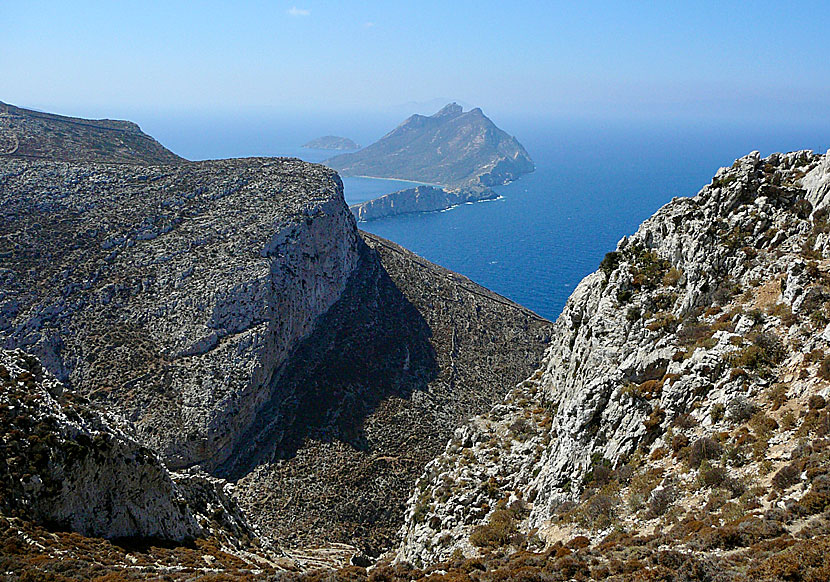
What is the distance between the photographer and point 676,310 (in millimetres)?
21734

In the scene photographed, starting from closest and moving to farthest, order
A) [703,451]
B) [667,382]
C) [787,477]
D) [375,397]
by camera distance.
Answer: [787,477]
[703,451]
[667,382]
[375,397]

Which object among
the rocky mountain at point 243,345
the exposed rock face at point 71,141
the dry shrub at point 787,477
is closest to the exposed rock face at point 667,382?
the dry shrub at point 787,477

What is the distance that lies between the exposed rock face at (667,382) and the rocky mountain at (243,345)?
1080 cm

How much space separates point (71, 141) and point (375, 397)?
57.8 meters

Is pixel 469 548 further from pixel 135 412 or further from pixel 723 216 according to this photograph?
pixel 135 412

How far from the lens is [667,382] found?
1797 cm

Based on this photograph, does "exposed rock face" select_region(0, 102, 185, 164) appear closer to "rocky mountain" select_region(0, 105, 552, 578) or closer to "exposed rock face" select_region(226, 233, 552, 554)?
"rocky mountain" select_region(0, 105, 552, 578)

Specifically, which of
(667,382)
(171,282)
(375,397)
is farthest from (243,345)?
(667,382)

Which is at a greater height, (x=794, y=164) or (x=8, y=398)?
(x=794, y=164)

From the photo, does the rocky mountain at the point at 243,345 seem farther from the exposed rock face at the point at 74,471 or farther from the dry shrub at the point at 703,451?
the dry shrub at the point at 703,451

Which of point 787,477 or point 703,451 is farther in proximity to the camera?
point 703,451

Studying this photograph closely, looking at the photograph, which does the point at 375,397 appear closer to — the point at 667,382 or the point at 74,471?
the point at 74,471

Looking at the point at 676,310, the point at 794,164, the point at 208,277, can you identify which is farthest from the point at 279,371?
the point at 794,164

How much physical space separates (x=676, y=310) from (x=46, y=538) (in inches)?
958
